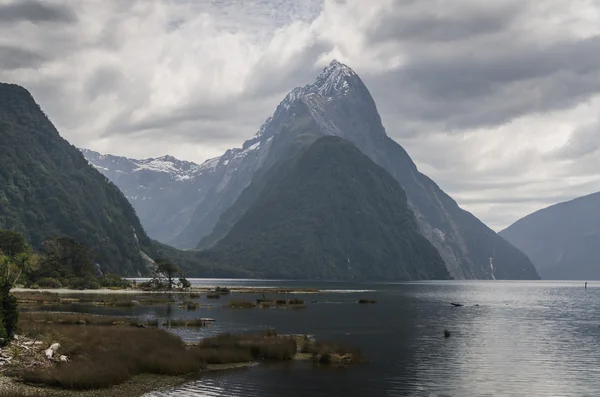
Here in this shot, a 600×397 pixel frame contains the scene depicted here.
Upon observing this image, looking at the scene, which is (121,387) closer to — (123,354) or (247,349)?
(123,354)

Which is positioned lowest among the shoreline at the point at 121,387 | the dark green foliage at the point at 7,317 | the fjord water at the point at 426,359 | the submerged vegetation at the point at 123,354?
the fjord water at the point at 426,359

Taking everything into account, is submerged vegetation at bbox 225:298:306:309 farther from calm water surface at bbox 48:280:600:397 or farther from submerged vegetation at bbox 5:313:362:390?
submerged vegetation at bbox 5:313:362:390

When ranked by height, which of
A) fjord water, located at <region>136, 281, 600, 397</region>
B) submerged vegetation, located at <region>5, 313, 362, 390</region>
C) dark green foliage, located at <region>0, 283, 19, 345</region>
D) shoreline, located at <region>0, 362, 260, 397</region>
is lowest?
fjord water, located at <region>136, 281, 600, 397</region>

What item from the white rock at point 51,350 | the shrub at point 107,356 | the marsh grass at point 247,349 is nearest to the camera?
the shrub at point 107,356

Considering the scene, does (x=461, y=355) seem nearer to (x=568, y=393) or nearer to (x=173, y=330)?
(x=568, y=393)

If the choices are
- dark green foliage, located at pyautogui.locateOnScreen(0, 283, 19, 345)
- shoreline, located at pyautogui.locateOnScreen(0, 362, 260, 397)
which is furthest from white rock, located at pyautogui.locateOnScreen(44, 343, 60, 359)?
shoreline, located at pyautogui.locateOnScreen(0, 362, 260, 397)

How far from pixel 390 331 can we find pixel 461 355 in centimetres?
2942

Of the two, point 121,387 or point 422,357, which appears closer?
point 121,387

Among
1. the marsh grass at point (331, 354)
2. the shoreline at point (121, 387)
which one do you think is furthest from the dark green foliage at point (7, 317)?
the marsh grass at point (331, 354)

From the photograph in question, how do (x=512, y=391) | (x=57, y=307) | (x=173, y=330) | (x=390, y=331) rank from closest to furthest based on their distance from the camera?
(x=512, y=391), (x=173, y=330), (x=390, y=331), (x=57, y=307)

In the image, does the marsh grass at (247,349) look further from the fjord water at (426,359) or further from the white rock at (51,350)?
the white rock at (51,350)

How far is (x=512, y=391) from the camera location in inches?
2267

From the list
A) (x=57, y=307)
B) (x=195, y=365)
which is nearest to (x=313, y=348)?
(x=195, y=365)

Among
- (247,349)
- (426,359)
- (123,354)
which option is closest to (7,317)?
(123,354)
